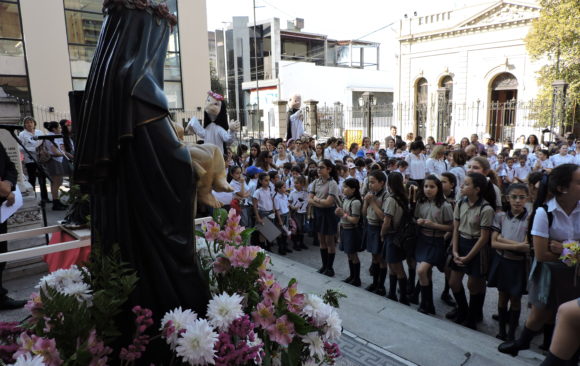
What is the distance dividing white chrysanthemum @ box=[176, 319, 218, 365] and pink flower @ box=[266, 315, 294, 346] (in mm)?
336

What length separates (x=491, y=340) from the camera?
3584 millimetres

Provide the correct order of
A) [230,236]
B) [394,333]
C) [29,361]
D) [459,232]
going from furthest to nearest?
[459,232]
[394,333]
[230,236]
[29,361]

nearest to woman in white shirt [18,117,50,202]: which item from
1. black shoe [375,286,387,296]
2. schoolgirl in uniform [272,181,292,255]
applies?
schoolgirl in uniform [272,181,292,255]

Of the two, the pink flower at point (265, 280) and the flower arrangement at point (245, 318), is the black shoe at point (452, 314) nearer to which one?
the flower arrangement at point (245, 318)

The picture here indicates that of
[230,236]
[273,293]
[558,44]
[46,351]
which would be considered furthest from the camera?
[558,44]

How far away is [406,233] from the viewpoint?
14.8 ft

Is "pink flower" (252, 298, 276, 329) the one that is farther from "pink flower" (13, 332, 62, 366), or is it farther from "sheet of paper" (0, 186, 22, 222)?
"sheet of paper" (0, 186, 22, 222)

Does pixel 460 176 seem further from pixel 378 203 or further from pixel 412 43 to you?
pixel 412 43

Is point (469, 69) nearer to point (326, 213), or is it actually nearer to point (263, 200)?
point (263, 200)

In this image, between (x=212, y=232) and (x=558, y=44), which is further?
(x=558, y=44)

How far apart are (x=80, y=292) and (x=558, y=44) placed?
1951 centimetres

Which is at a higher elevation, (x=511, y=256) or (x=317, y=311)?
(x=317, y=311)

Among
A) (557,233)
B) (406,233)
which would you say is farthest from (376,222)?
(557,233)

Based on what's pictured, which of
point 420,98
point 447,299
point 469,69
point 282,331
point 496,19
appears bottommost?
point 447,299
